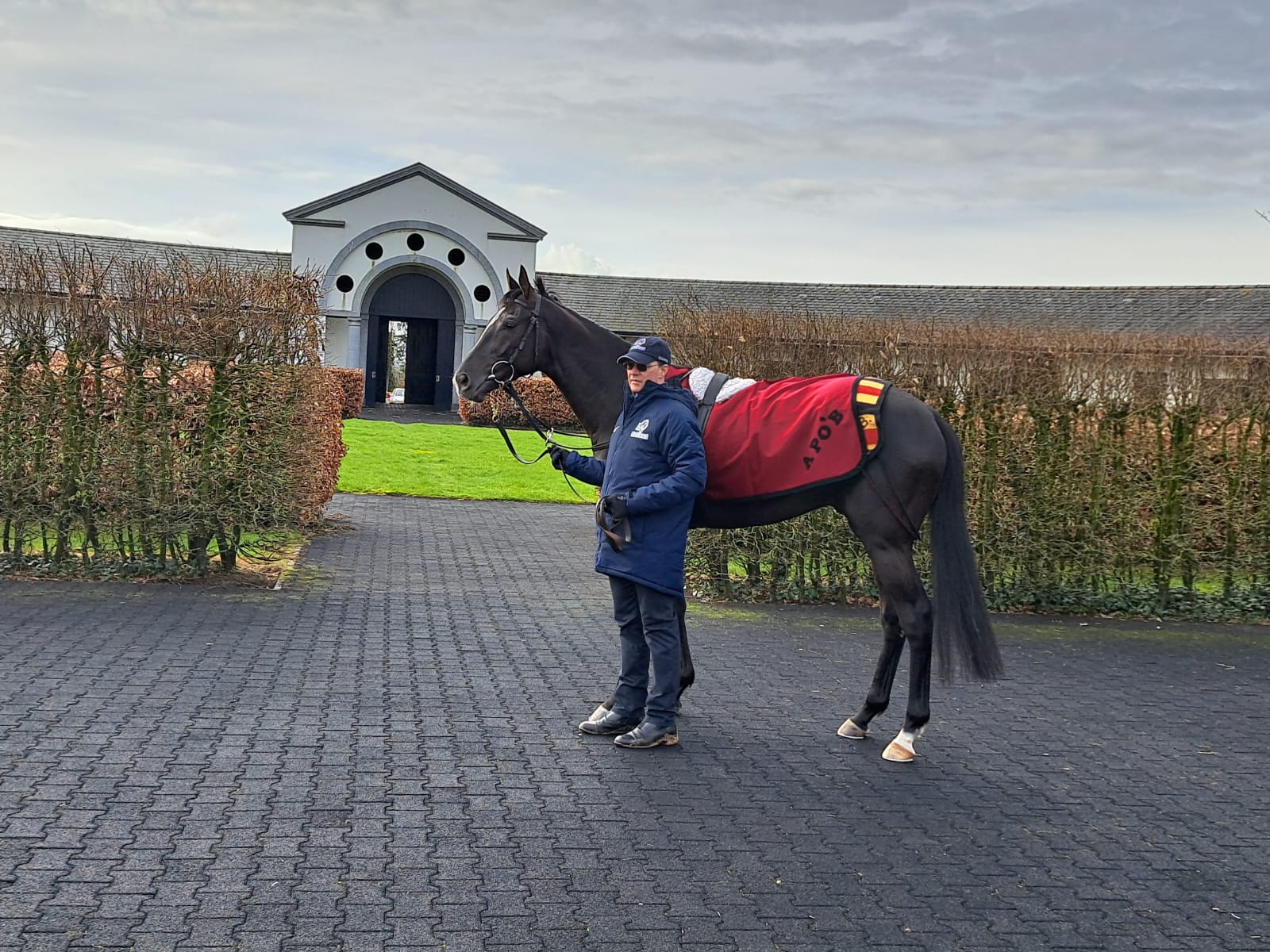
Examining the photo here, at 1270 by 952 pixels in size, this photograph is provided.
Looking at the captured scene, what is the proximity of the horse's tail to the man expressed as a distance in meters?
1.38

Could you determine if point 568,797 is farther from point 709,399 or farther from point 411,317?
point 411,317

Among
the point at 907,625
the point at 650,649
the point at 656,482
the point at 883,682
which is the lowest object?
the point at 883,682

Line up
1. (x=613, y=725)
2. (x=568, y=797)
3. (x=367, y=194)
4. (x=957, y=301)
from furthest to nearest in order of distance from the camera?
(x=957, y=301), (x=367, y=194), (x=613, y=725), (x=568, y=797)

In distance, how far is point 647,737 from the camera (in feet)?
19.4

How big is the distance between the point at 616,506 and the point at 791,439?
43.3 inches

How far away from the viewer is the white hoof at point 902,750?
236 inches

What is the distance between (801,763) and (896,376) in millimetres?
5239

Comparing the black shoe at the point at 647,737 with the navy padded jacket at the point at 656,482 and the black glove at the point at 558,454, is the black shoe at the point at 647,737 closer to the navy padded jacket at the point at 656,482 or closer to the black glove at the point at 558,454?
the navy padded jacket at the point at 656,482

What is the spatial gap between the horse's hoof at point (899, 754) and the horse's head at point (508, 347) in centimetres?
279

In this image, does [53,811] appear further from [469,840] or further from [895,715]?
[895,715]

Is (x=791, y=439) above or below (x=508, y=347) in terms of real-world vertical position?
below

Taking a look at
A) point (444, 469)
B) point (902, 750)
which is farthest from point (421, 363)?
point (902, 750)

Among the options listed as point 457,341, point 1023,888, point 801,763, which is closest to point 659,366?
point 801,763

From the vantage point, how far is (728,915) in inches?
159
